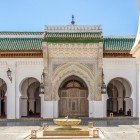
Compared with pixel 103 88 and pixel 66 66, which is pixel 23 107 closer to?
pixel 66 66

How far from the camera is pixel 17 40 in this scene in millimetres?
18984

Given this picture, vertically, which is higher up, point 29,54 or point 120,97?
point 29,54

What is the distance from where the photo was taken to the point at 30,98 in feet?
→ 67.5

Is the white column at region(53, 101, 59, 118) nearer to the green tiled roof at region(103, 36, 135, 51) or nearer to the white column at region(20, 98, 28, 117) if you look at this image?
the white column at region(20, 98, 28, 117)

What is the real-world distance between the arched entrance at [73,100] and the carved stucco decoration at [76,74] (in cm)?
148

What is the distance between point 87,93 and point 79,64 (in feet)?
7.05

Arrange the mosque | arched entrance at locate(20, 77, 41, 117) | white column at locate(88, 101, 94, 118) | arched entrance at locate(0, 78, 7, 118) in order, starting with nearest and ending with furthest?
the mosque, white column at locate(88, 101, 94, 118), arched entrance at locate(20, 77, 41, 117), arched entrance at locate(0, 78, 7, 118)

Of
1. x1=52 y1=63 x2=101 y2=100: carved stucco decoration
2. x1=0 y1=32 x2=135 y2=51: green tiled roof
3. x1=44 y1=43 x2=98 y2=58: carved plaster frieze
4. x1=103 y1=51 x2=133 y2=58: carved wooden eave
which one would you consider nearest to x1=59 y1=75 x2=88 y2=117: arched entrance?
x1=52 y1=63 x2=101 y2=100: carved stucco decoration

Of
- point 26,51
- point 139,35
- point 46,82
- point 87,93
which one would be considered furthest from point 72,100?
point 139,35

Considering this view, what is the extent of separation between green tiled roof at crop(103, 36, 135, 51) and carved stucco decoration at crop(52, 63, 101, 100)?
1.51 meters

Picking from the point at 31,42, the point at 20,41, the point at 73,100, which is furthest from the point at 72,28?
the point at 73,100

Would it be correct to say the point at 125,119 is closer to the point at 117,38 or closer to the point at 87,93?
the point at 87,93

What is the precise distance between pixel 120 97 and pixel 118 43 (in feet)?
9.87

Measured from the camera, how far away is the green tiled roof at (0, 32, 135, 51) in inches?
725
